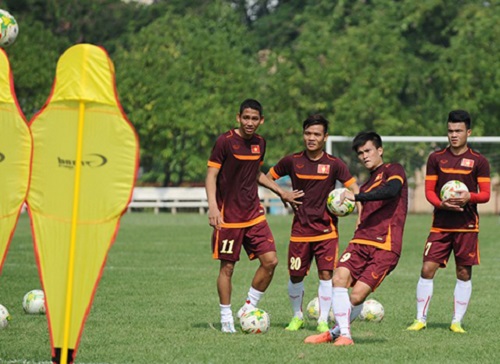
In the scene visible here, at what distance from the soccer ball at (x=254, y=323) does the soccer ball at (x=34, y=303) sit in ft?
8.57

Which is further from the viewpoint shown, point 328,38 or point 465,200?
point 328,38

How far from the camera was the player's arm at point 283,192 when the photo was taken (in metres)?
11.6

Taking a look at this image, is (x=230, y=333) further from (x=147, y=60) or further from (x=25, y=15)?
(x=25, y=15)

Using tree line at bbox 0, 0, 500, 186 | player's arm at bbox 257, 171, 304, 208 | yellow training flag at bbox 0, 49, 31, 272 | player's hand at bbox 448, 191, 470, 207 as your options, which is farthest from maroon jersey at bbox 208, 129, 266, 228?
tree line at bbox 0, 0, 500, 186

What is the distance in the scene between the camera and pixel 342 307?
10383 mm

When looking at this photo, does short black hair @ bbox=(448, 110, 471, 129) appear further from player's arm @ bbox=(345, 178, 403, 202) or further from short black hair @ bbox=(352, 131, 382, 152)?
player's arm @ bbox=(345, 178, 403, 202)

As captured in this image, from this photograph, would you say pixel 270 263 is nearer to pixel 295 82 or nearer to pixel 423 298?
pixel 423 298

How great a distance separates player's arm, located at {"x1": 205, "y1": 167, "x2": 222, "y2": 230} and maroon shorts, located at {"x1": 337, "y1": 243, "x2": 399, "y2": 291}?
1308 millimetres

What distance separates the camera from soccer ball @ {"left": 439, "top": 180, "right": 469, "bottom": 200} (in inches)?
452

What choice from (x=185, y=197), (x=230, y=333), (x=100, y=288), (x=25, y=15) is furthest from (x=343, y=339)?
(x=25, y=15)

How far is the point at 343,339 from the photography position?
10414mm

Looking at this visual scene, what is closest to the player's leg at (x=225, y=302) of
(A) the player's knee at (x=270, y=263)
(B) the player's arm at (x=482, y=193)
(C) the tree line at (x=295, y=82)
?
(A) the player's knee at (x=270, y=263)

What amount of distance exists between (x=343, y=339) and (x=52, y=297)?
333 centimetres

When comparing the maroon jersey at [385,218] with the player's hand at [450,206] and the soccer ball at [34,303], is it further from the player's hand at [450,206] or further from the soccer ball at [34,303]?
the soccer ball at [34,303]
